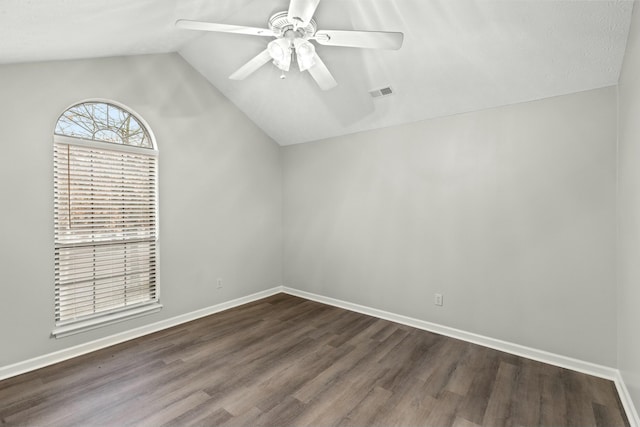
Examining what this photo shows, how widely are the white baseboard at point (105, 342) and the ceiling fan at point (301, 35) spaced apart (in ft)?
9.31

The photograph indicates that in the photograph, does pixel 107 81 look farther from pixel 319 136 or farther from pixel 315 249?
pixel 315 249

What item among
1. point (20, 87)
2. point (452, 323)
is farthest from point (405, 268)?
point (20, 87)

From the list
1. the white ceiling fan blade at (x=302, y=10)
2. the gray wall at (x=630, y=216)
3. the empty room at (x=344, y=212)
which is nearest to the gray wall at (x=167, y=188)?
the empty room at (x=344, y=212)

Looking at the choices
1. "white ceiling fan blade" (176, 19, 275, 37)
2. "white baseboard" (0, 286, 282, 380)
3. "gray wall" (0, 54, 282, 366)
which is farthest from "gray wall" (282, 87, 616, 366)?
"white ceiling fan blade" (176, 19, 275, 37)

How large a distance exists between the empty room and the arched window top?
0.02m

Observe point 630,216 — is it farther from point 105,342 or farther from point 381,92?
point 105,342

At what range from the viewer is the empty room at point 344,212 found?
6.51 feet

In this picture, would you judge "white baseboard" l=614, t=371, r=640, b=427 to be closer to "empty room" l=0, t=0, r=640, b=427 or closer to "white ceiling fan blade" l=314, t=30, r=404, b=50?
"empty room" l=0, t=0, r=640, b=427

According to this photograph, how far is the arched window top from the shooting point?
8.84 feet

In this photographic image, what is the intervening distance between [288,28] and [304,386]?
8.27 feet

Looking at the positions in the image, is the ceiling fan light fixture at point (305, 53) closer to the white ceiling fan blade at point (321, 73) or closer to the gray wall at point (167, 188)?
the white ceiling fan blade at point (321, 73)

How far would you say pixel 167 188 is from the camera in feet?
10.9

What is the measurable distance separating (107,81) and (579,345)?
4776 millimetres

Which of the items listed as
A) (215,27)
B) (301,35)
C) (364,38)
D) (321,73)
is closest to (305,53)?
(301,35)
